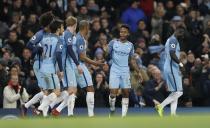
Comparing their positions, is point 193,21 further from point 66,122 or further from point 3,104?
point 66,122

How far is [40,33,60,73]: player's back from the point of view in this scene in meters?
17.3

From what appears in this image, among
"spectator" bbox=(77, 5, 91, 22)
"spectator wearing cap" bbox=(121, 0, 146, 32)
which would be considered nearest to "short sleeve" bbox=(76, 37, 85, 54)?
"spectator" bbox=(77, 5, 91, 22)

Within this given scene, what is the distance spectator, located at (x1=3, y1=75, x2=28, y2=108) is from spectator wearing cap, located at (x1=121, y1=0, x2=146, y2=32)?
5953mm

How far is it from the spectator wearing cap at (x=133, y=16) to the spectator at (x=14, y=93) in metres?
5.95

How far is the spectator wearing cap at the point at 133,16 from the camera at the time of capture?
24125mm

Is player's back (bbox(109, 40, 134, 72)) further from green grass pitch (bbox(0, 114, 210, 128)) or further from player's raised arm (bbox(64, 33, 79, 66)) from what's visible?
green grass pitch (bbox(0, 114, 210, 128))

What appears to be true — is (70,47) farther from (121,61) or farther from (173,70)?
(173,70)

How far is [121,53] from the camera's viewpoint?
703 inches

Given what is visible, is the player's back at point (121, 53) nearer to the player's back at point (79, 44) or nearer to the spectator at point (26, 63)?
the player's back at point (79, 44)

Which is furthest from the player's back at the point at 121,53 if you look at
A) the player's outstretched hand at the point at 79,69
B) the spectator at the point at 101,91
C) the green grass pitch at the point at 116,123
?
the green grass pitch at the point at 116,123

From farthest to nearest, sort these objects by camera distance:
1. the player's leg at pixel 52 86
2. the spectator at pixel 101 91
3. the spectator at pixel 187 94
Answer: the spectator at pixel 187 94
the spectator at pixel 101 91
the player's leg at pixel 52 86

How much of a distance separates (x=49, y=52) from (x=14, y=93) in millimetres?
1949

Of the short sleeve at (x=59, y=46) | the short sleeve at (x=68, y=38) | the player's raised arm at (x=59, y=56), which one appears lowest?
the player's raised arm at (x=59, y=56)

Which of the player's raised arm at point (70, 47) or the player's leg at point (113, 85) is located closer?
the player's raised arm at point (70, 47)
